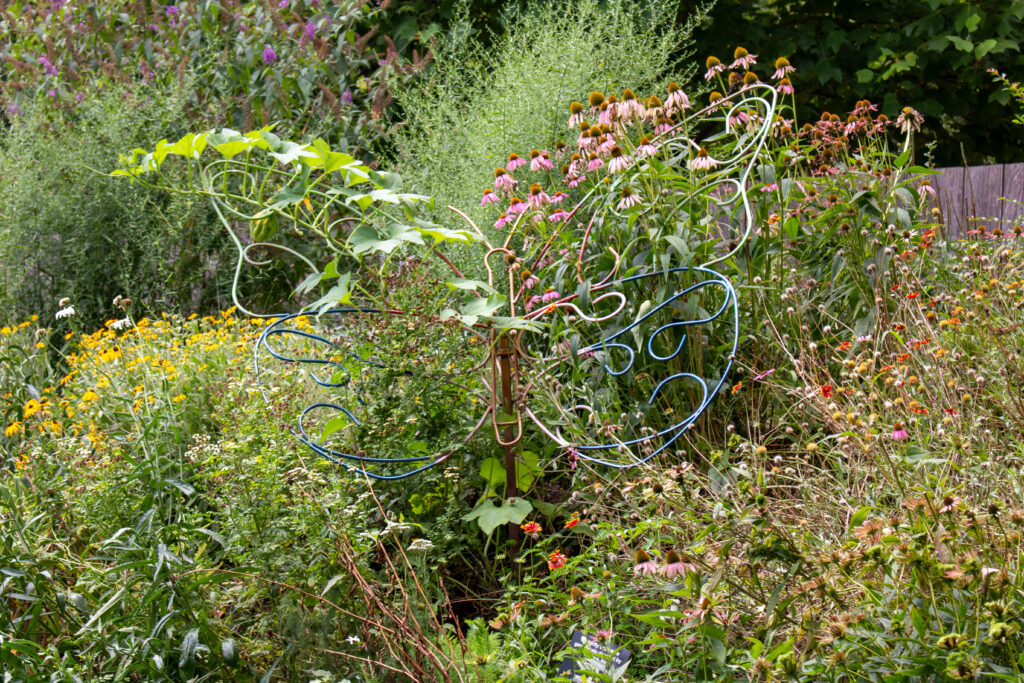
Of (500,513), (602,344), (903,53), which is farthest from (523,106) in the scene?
(903,53)

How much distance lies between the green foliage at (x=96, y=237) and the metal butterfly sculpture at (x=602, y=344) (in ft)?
6.88

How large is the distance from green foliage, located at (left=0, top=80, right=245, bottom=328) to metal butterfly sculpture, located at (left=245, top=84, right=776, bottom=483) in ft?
6.88

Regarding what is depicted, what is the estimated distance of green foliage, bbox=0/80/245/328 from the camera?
443cm

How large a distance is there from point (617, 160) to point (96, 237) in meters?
3.23

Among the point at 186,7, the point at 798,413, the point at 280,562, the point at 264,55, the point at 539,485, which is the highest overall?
the point at 186,7

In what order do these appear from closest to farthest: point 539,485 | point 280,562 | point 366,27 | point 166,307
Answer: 1. point 280,562
2. point 539,485
3. point 166,307
4. point 366,27

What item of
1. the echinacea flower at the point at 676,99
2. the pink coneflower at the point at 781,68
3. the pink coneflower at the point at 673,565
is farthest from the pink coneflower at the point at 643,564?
the pink coneflower at the point at 781,68

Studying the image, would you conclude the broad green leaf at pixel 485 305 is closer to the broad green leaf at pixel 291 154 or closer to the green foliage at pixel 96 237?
the broad green leaf at pixel 291 154

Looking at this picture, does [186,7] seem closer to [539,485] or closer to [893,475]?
[539,485]

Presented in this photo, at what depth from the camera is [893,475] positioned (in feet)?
5.76

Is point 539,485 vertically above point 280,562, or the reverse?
point 280,562

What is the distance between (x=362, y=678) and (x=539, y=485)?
1.01m

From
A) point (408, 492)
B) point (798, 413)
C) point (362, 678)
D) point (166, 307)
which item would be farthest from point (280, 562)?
point (166, 307)

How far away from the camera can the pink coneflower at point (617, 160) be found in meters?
2.57
